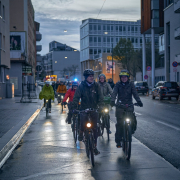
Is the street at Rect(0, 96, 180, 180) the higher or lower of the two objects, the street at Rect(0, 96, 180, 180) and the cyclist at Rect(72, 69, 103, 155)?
the lower

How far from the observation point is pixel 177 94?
28156 millimetres

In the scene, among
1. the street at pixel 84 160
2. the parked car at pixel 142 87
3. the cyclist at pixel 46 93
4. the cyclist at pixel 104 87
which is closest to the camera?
the street at pixel 84 160

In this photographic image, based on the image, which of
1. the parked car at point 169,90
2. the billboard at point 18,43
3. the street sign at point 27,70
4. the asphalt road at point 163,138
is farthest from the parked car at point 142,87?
the asphalt road at point 163,138

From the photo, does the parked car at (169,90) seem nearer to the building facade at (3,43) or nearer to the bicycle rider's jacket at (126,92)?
the building facade at (3,43)

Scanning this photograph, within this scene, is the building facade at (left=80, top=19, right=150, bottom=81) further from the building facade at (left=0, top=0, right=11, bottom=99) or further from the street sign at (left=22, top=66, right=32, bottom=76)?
the street sign at (left=22, top=66, right=32, bottom=76)

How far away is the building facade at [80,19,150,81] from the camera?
9012 centimetres

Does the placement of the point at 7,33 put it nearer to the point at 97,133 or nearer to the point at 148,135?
the point at 148,135

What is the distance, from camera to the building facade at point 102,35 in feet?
296

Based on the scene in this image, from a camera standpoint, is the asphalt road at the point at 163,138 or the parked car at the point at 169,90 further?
the parked car at the point at 169,90

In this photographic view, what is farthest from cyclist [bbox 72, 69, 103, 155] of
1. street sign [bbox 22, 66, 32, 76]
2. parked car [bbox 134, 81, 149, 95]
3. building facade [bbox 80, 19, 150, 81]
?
building facade [bbox 80, 19, 150, 81]

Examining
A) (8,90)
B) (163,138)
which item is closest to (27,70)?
(8,90)

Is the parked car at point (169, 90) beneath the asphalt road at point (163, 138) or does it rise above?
above

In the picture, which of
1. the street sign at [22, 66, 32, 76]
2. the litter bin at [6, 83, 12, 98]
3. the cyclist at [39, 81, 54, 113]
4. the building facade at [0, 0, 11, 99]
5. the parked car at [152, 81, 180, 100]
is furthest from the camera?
the litter bin at [6, 83, 12, 98]

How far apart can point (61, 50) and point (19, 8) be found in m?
100
